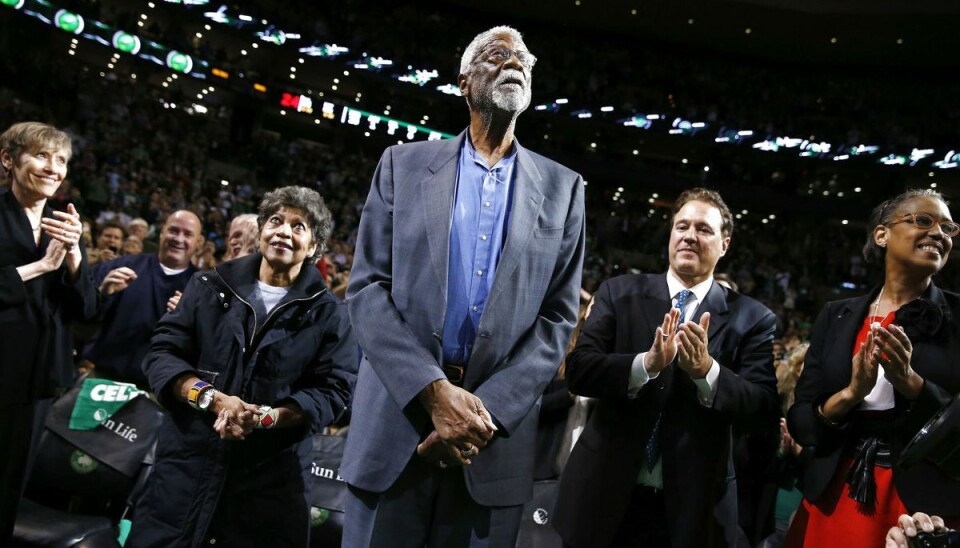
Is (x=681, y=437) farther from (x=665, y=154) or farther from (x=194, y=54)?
(x=665, y=154)

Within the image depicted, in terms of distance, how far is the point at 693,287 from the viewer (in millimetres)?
2340

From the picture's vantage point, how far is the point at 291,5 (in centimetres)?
2059

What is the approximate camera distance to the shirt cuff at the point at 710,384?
2.05m

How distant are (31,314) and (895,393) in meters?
2.92

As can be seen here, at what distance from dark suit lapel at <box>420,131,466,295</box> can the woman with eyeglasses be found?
3.77 feet

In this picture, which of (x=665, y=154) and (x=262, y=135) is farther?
(x=665, y=154)

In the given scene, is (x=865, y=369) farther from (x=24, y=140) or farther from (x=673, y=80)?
(x=673, y=80)

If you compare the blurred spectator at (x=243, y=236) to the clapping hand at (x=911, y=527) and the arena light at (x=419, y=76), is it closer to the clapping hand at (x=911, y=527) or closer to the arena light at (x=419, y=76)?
the clapping hand at (x=911, y=527)

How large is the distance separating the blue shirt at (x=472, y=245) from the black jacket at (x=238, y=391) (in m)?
0.82

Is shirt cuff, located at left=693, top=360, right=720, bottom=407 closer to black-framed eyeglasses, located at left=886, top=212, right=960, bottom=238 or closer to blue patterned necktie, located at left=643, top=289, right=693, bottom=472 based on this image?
blue patterned necktie, located at left=643, top=289, right=693, bottom=472

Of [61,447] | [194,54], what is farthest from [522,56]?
[194,54]

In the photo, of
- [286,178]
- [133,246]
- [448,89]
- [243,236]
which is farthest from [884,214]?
[448,89]

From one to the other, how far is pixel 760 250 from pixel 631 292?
20363 millimetres

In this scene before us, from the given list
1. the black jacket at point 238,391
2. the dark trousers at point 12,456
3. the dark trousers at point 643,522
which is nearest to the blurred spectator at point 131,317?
the dark trousers at point 12,456
